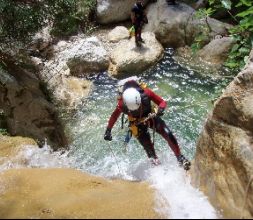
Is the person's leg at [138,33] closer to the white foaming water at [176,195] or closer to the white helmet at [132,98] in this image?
the white foaming water at [176,195]

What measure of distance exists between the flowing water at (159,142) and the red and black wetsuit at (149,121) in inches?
13.3

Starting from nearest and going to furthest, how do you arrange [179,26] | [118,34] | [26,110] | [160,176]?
[160,176]
[26,110]
[179,26]
[118,34]

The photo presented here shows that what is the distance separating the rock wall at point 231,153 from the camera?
388 centimetres

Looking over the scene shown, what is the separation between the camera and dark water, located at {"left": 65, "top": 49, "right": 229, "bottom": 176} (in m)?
7.79

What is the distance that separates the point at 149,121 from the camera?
236 inches

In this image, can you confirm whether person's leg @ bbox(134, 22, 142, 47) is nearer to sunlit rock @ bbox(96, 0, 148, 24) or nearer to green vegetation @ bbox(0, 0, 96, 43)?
green vegetation @ bbox(0, 0, 96, 43)

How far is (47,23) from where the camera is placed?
9227 mm

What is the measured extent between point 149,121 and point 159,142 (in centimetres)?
215

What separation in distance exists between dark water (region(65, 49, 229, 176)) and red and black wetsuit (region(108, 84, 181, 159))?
108 cm

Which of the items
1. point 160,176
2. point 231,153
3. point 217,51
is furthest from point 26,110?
point 217,51

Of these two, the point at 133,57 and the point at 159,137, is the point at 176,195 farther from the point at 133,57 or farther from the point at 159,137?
the point at 133,57

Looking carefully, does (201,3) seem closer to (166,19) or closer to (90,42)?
(166,19)

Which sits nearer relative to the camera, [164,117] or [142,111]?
[142,111]

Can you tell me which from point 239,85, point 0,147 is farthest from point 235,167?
point 0,147
